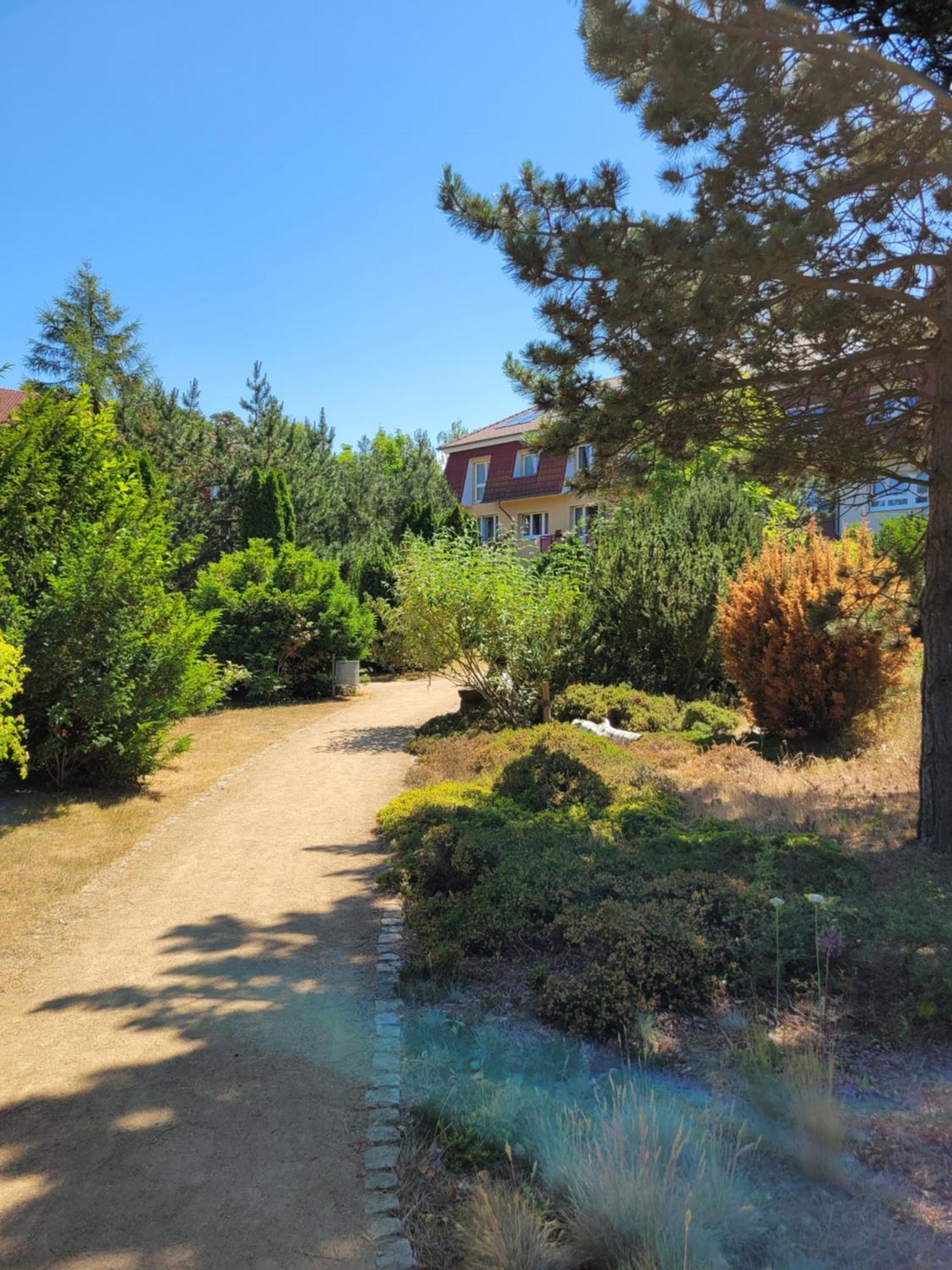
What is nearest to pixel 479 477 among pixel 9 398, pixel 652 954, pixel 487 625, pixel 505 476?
pixel 505 476

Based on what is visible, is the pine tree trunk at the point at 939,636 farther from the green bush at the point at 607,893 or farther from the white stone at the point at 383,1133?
the white stone at the point at 383,1133

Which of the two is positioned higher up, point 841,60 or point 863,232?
point 841,60

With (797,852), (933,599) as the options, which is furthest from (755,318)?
(797,852)

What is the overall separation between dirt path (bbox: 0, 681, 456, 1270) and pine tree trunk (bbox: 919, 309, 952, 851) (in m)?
3.91

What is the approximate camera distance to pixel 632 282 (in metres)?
5.56

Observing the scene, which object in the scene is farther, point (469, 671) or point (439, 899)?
point (469, 671)

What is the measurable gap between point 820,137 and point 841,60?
0.63 meters

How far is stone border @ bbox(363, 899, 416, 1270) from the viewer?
2.63 m

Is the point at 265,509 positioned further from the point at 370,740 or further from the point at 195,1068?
the point at 195,1068

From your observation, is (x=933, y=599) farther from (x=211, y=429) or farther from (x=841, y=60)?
(x=211, y=429)

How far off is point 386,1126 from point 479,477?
1387 inches

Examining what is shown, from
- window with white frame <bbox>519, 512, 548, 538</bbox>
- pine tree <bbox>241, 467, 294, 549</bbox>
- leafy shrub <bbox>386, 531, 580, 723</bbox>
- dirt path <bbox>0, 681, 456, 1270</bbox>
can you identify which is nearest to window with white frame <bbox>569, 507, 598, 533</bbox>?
window with white frame <bbox>519, 512, 548, 538</bbox>

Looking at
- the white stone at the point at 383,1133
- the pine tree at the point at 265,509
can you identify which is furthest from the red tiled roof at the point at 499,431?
the white stone at the point at 383,1133

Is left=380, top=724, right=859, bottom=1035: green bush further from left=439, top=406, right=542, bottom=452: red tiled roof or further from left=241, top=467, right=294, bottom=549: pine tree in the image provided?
left=439, top=406, right=542, bottom=452: red tiled roof
